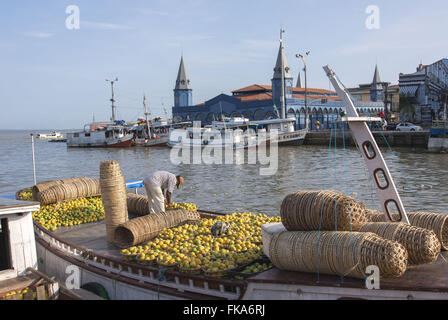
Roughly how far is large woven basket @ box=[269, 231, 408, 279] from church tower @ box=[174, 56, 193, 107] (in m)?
75.3

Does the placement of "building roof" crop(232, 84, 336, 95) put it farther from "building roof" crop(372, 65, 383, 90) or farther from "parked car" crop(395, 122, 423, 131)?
"parked car" crop(395, 122, 423, 131)

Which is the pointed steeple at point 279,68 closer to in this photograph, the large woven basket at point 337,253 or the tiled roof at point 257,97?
the tiled roof at point 257,97

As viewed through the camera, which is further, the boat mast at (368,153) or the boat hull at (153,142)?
the boat hull at (153,142)

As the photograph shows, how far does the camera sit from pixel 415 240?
18.7 ft

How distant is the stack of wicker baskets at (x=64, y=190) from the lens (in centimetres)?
1148

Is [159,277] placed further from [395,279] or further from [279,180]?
[279,180]

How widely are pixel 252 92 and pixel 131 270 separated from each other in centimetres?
6853

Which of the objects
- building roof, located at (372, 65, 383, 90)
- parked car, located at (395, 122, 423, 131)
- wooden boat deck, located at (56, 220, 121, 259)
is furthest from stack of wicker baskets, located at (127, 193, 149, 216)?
building roof, located at (372, 65, 383, 90)

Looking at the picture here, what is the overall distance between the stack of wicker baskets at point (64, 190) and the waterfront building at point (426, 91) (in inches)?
2077

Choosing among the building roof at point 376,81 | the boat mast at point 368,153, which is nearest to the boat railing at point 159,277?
the boat mast at point 368,153

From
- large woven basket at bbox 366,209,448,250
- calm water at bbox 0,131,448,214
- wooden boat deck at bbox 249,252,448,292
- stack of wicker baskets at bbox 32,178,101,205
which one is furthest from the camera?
calm water at bbox 0,131,448,214

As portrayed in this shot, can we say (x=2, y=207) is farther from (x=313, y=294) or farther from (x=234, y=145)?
(x=234, y=145)

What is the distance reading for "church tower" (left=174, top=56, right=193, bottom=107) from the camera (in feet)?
262
